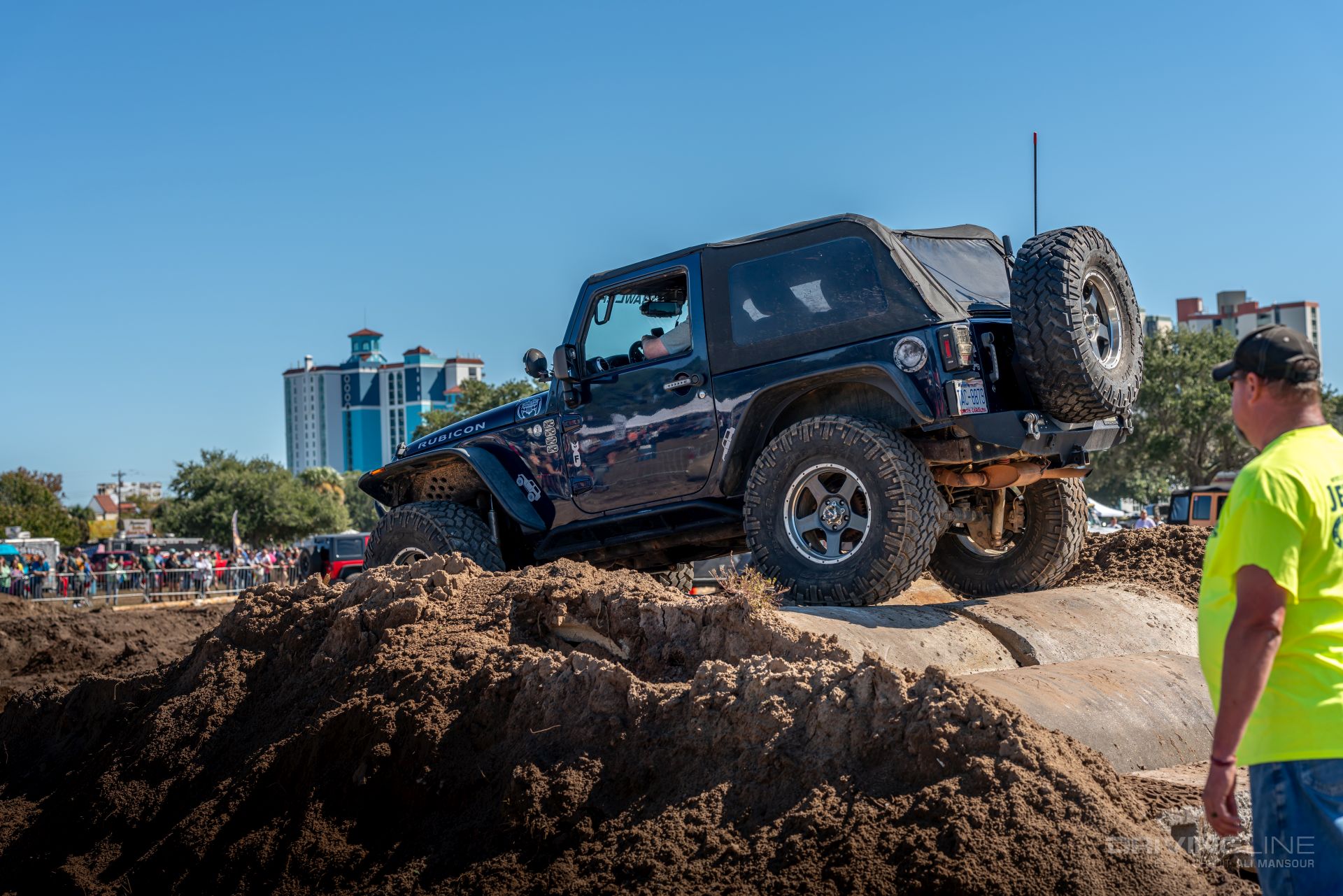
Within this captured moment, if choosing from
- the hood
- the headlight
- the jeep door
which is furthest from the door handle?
the headlight

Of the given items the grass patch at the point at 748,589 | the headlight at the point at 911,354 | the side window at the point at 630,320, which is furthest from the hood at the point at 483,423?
the grass patch at the point at 748,589

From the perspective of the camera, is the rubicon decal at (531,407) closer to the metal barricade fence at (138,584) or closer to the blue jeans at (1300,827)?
the blue jeans at (1300,827)

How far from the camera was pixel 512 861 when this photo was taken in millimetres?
4297

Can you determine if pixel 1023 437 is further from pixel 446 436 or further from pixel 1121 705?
pixel 446 436

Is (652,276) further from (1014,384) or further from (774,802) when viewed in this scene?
(774,802)

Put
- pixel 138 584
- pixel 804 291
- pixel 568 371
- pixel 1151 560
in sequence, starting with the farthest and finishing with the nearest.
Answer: pixel 138 584 → pixel 1151 560 → pixel 568 371 → pixel 804 291

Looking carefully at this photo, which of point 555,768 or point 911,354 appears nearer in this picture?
point 555,768

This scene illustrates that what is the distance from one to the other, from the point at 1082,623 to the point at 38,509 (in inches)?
3074

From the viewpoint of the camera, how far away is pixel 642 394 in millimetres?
7574

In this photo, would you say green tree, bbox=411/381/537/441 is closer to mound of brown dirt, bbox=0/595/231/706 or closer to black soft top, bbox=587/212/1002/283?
mound of brown dirt, bbox=0/595/231/706

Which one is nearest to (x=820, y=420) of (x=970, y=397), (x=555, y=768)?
(x=970, y=397)

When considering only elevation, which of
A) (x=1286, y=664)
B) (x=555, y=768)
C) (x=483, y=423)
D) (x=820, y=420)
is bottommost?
(x=555, y=768)

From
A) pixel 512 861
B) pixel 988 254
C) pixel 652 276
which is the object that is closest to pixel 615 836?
pixel 512 861

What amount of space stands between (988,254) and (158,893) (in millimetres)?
5933
